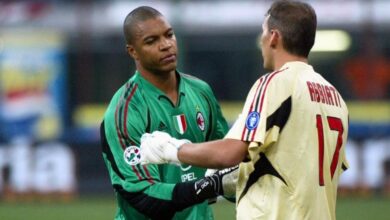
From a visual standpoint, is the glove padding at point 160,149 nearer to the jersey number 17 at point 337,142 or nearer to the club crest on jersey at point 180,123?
the jersey number 17 at point 337,142

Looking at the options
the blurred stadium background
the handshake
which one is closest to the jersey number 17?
the handshake

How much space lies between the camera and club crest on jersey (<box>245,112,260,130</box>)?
19.4 ft

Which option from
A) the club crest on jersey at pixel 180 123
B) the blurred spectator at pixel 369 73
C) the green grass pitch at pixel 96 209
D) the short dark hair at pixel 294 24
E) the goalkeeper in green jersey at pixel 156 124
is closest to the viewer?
the short dark hair at pixel 294 24

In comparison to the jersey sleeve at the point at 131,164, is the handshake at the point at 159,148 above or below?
above

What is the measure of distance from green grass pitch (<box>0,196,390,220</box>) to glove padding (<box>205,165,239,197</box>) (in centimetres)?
918

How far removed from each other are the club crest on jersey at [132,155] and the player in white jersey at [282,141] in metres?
0.56

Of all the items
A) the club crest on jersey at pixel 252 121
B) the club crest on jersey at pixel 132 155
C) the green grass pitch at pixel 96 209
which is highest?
the club crest on jersey at pixel 252 121

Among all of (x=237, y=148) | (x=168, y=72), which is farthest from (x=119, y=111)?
(x=237, y=148)

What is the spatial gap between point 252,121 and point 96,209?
39.9ft

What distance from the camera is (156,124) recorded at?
22.9 feet

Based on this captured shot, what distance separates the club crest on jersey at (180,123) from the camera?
279 inches

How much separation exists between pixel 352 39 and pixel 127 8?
443cm

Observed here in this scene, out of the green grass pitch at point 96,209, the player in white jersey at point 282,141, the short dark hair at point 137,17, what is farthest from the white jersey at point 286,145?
the green grass pitch at point 96,209

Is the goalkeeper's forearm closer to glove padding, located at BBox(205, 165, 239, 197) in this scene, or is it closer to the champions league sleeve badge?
glove padding, located at BBox(205, 165, 239, 197)
